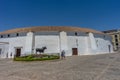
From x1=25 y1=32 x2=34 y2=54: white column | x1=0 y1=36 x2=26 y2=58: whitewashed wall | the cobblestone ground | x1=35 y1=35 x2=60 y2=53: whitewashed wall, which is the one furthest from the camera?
x1=0 y1=36 x2=26 y2=58: whitewashed wall

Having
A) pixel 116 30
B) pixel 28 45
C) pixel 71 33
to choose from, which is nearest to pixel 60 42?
pixel 71 33

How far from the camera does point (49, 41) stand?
3353 cm

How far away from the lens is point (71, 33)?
35.1 metres

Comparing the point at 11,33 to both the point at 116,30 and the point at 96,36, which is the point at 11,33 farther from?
the point at 116,30

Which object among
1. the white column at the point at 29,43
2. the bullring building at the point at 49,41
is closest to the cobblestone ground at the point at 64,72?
the white column at the point at 29,43

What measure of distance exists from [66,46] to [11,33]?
16.8m

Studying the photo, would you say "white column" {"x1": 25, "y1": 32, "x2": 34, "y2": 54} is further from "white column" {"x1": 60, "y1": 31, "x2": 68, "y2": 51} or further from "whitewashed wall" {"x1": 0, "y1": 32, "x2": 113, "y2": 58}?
"white column" {"x1": 60, "y1": 31, "x2": 68, "y2": 51}

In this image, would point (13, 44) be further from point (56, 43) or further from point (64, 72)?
point (64, 72)

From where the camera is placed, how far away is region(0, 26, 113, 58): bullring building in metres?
33.2

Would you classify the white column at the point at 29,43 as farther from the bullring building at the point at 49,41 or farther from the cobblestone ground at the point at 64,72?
the cobblestone ground at the point at 64,72

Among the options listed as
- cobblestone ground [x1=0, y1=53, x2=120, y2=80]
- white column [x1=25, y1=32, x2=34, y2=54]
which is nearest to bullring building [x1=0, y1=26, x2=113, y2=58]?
white column [x1=25, y1=32, x2=34, y2=54]

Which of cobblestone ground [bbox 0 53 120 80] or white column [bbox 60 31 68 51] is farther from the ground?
white column [bbox 60 31 68 51]

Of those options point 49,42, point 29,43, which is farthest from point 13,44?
point 49,42

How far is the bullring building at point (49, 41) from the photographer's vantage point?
3319cm
